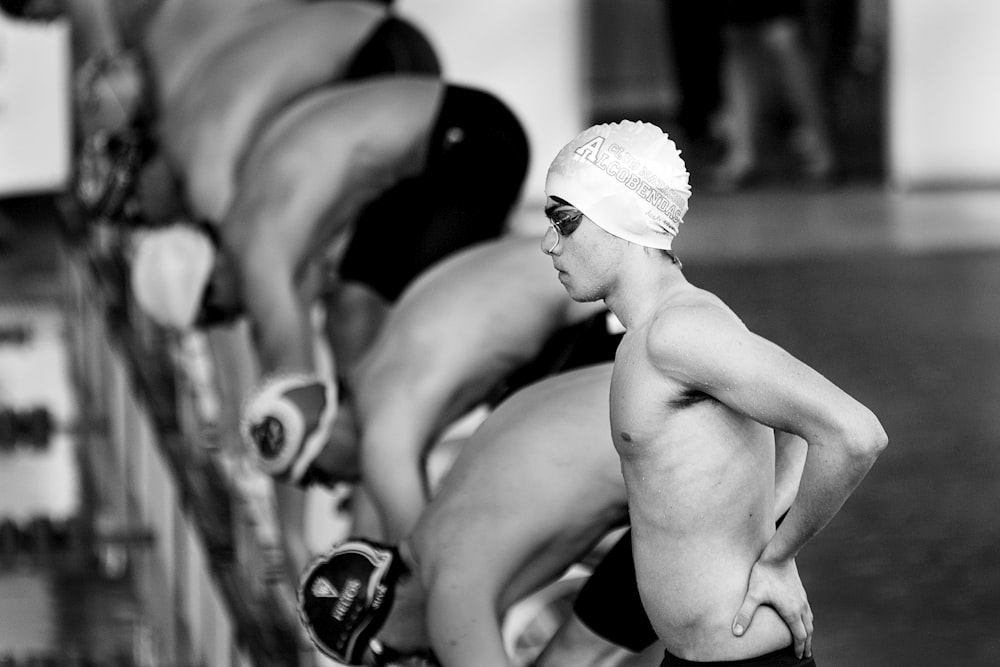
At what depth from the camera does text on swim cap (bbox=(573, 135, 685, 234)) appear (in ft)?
5.42

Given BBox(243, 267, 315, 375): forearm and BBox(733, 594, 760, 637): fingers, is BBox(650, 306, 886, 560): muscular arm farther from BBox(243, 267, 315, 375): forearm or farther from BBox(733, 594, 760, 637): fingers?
BBox(243, 267, 315, 375): forearm

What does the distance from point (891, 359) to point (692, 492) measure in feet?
11.9

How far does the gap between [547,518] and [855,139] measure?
7276mm

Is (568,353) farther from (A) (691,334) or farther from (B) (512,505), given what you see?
(A) (691,334)

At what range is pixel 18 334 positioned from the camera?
648cm

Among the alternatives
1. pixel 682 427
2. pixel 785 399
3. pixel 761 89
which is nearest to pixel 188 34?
pixel 682 427

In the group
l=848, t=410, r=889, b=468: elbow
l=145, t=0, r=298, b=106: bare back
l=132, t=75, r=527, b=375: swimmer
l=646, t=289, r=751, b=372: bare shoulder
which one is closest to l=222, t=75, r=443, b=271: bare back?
l=132, t=75, r=527, b=375: swimmer

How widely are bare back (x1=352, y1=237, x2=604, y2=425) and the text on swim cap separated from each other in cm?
107

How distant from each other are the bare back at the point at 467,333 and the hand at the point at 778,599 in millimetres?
1049

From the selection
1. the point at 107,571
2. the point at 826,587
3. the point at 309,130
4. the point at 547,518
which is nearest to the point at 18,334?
the point at 107,571

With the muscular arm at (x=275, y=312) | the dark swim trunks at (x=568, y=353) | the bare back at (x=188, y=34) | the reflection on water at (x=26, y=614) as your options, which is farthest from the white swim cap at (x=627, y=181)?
the reflection on water at (x=26, y=614)

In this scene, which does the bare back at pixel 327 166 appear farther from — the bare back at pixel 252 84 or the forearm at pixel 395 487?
the forearm at pixel 395 487

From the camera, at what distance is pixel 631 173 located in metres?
1.65

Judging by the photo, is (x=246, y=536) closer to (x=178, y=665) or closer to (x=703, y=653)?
(x=178, y=665)
